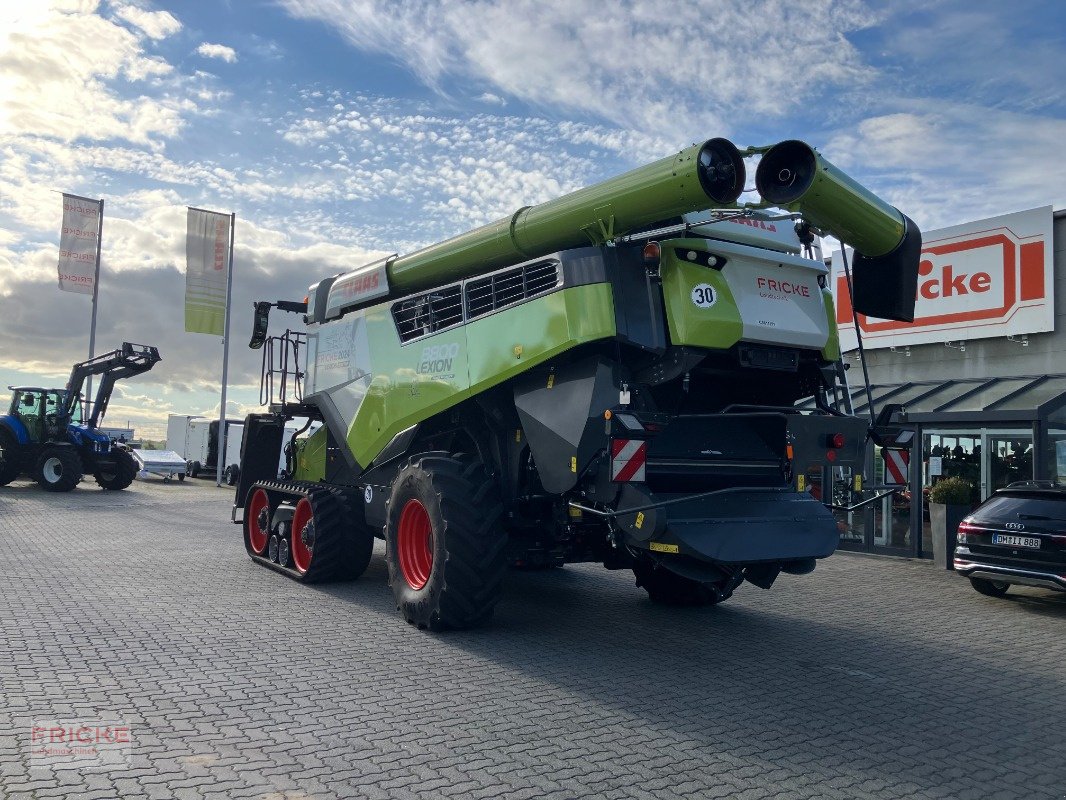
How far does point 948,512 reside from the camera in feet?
41.9

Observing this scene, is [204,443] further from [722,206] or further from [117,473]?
[722,206]

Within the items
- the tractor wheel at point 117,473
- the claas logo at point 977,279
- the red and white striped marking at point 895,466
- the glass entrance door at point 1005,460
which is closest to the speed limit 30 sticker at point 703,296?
the red and white striped marking at point 895,466

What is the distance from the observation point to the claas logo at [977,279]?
1574 cm

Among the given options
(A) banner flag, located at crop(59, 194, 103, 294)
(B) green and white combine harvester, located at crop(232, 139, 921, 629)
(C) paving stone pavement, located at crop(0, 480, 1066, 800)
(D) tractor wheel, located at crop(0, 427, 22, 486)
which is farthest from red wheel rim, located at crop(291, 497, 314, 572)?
(A) banner flag, located at crop(59, 194, 103, 294)

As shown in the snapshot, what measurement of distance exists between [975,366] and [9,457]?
2416 cm

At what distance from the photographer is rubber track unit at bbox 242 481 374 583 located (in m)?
9.45

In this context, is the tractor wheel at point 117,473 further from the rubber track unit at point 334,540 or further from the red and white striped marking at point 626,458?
the red and white striped marking at point 626,458

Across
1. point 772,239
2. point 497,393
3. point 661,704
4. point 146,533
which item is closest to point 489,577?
point 497,393

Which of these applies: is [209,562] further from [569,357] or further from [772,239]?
[772,239]

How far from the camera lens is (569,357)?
6750 mm

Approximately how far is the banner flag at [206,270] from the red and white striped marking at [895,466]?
23904mm

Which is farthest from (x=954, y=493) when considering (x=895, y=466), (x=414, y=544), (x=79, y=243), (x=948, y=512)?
(x=79, y=243)

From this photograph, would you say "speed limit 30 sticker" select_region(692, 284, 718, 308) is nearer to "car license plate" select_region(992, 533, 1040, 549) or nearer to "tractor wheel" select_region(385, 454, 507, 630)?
"tractor wheel" select_region(385, 454, 507, 630)

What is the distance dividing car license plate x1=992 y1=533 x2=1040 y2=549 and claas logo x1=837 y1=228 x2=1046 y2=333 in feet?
21.4
